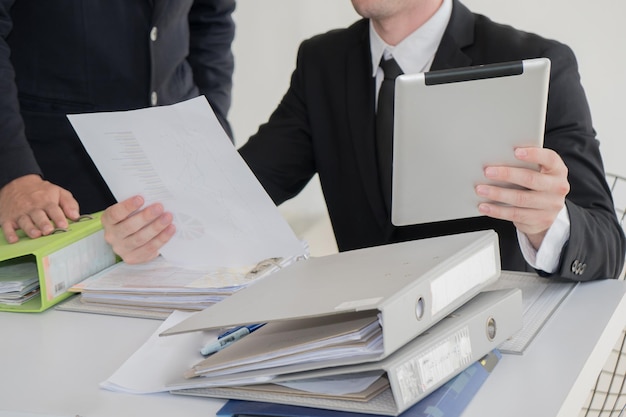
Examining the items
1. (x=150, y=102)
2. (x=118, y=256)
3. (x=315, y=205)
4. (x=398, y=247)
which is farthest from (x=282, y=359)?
(x=315, y=205)

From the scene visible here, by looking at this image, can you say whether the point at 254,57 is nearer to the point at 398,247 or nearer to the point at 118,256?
the point at 118,256

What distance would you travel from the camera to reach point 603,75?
3.39 meters

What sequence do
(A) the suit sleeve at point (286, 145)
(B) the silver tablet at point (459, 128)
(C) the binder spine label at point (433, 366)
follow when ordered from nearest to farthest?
(C) the binder spine label at point (433, 366) < (B) the silver tablet at point (459, 128) < (A) the suit sleeve at point (286, 145)

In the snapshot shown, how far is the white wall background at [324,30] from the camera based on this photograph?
3.37 m

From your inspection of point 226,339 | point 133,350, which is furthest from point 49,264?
point 226,339

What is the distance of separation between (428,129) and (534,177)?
6.2 inches

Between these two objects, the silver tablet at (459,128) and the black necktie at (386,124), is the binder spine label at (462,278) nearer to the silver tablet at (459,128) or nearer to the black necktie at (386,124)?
the silver tablet at (459,128)

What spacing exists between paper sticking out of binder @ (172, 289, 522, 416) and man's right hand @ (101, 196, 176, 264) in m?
0.48

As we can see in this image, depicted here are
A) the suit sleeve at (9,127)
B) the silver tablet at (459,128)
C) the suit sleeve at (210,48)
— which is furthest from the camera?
the suit sleeve at (210,48)

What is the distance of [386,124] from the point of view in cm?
172

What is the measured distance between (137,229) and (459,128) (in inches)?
22.5

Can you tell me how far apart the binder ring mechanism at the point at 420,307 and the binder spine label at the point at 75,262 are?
26.7 inches

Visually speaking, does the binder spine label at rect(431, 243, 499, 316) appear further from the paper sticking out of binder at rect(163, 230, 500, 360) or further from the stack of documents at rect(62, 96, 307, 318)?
the stack of documents at rect(62, 96, 307, 318)

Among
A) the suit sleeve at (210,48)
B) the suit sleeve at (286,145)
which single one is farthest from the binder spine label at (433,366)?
the suit sleeve at (210,48)
